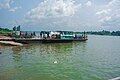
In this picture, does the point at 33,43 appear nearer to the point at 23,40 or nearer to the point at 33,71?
the point at 23,40

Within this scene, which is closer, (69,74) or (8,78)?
(8,78)

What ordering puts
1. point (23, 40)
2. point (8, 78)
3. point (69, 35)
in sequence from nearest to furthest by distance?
point (8, 78) → point (23, 40) → point (69, 35)

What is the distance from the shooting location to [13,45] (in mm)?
45562

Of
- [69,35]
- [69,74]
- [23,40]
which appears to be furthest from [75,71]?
[69,35]

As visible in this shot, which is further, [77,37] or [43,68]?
[77,37]

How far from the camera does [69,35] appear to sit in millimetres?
64500

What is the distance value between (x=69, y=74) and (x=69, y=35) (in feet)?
144

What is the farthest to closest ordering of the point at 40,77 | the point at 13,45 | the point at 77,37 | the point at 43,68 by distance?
1. the point at 77,37
2. the point at 13,45
3. the point at 43,68
4. the point at 40,77

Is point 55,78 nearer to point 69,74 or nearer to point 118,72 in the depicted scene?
point 69,74

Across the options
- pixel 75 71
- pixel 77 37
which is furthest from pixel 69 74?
pixel 77 37

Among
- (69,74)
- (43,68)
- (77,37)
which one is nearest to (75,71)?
(69,74)

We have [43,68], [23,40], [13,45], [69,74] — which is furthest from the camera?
[23,40]

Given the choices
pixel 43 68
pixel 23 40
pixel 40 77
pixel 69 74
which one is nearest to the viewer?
pixel 40 77

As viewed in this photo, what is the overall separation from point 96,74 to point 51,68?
4.46 m
